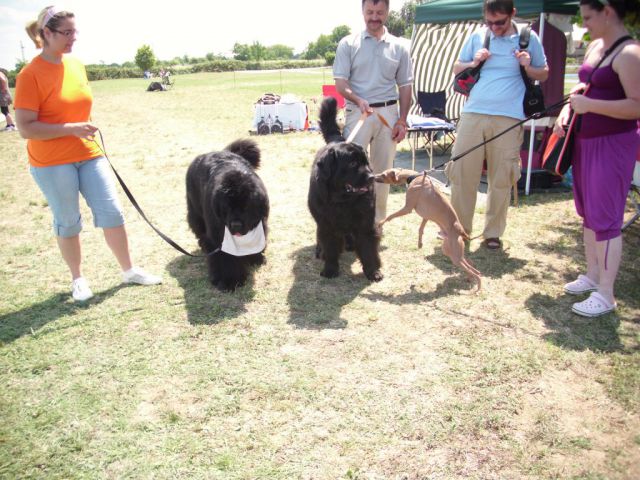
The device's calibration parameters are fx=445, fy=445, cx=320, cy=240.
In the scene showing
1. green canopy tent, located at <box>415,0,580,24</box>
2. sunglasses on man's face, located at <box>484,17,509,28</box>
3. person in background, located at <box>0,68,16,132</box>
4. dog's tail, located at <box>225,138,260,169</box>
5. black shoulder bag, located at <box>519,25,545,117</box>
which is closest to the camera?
sunglasses on man's face, located at <box>484,17,509,28</box>

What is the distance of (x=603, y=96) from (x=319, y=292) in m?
2.60

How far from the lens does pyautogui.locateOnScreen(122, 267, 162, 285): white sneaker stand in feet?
13.8

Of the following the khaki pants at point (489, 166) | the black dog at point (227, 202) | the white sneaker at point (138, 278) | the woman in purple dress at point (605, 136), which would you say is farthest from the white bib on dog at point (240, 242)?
the woman in purple dress at point (605, 136)

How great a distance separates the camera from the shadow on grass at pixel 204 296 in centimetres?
368

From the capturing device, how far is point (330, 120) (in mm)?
4664

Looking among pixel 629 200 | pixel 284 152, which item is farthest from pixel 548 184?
pixel 284 152

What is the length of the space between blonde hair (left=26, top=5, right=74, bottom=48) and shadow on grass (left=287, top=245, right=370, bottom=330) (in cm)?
273

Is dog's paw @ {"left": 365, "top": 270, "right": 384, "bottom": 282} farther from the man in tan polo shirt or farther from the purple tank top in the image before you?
the purple tank top

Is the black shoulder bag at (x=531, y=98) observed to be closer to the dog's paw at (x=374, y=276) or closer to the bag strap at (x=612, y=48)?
the bag strap at (x=612, y=48)

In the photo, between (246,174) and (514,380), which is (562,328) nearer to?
(514,380)

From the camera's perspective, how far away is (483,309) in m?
3.62

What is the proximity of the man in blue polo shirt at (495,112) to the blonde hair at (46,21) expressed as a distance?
336 cm

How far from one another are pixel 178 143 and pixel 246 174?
8.51 metres

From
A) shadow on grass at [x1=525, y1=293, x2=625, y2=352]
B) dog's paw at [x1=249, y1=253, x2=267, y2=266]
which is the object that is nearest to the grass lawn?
shadow on grass at [x1=525, y1=293, x2=625, y2=352]
